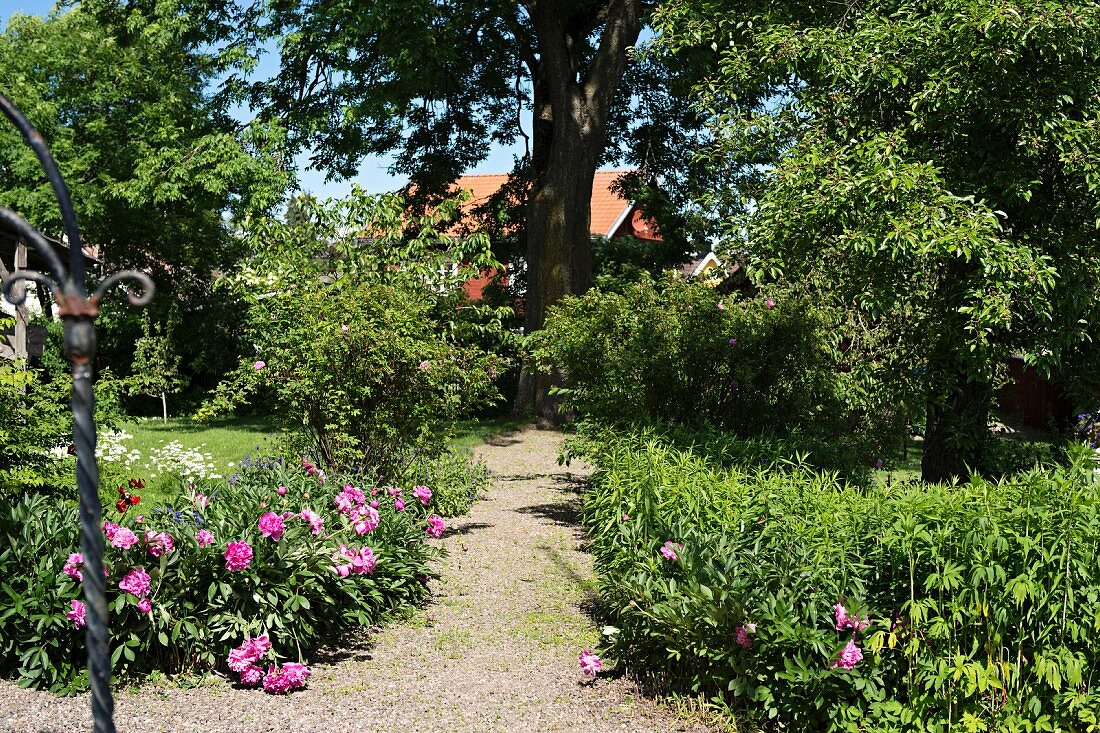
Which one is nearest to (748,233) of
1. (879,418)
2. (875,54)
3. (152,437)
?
(875,54)

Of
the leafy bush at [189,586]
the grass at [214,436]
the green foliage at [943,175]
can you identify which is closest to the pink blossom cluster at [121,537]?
the leafy bush at [189,586]

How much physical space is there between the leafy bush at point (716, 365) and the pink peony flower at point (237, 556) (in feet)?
13.3

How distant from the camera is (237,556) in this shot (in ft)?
15.2

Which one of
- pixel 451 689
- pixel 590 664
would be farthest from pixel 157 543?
pixel 590 664

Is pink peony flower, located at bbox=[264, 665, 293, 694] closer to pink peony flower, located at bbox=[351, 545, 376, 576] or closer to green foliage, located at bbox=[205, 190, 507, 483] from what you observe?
pink peony flower, located at bbox=[351, 545, 376, 576]

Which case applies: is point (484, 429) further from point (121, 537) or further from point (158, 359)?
point (121, 537)

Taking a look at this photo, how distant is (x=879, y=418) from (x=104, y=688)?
7305 mm

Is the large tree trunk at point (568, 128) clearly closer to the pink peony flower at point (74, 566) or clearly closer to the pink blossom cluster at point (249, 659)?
the pink blossom cluster at point (249, 659)

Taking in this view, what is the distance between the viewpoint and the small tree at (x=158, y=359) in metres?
20.6

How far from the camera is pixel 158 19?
15984mm

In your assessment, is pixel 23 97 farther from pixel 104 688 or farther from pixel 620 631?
pixel 104 688

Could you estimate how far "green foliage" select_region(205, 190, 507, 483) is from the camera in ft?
23.3

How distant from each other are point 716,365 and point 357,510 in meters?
3.80

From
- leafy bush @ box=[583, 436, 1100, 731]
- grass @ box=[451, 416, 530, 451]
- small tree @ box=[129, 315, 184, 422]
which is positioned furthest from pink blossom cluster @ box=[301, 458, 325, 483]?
small tree @ box=[129, 315, 184, 422]
